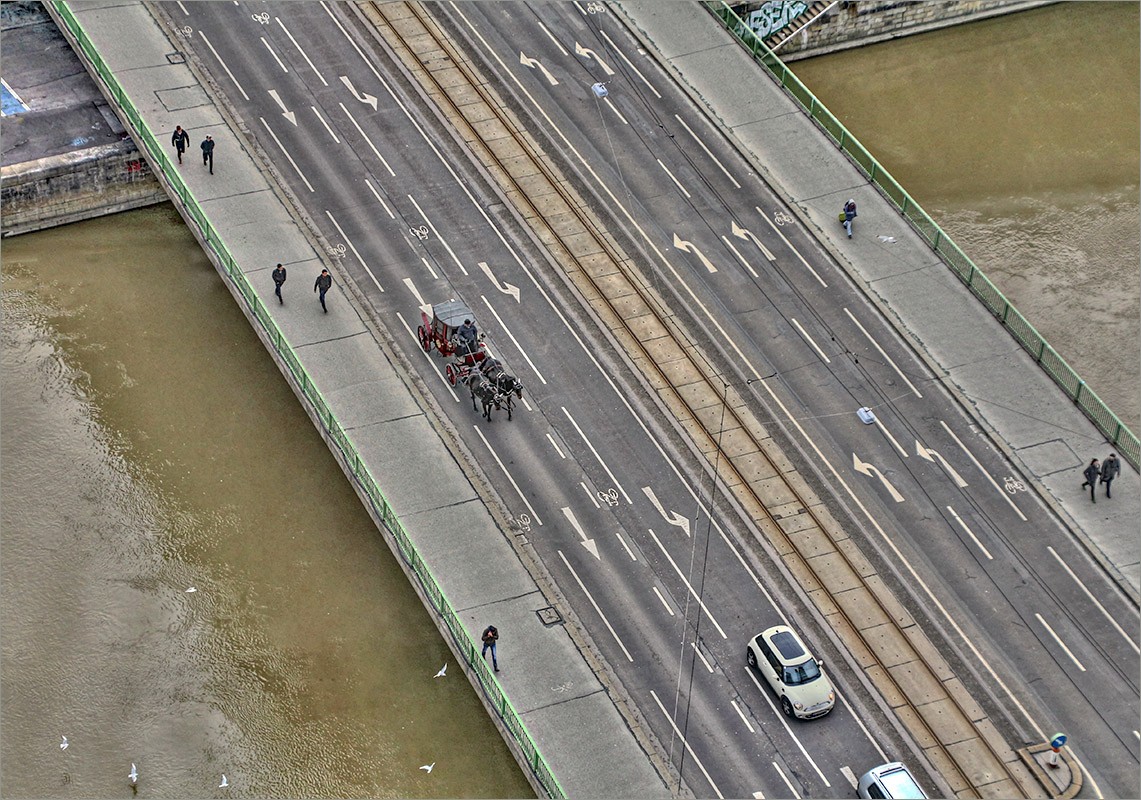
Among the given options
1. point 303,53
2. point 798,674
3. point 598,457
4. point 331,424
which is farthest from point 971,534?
point 303,53

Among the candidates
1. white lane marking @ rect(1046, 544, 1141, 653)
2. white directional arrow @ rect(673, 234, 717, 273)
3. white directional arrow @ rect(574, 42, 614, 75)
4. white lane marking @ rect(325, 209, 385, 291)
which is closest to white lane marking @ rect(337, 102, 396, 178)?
white lane marking @ rect(325, 209, 385, 291)

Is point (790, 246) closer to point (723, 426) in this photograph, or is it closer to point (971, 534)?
point (723, 426)

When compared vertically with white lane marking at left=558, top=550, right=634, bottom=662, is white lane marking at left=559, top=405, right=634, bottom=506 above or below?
above

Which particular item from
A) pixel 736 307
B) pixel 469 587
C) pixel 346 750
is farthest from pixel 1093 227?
pixel 346 750

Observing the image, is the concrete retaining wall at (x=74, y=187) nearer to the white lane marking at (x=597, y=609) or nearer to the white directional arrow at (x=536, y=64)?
the white directional arrow at (x=536, y=64)

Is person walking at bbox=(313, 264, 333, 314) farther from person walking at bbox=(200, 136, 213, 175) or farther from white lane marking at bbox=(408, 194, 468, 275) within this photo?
person walking at bbox=(200, 136, 213, 175)

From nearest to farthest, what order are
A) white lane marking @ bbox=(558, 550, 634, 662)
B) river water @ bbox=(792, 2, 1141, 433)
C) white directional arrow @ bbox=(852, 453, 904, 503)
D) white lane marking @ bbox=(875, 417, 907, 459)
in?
white lane marking @ bbox=(558, 550, 634, 662) → white directional arrow @ bbox=(852, 453, 904, 503) → white lane marking @ bbox=(875, 417, 907, 459) → river water @ bbox=(792, 2, 1141, 433)
